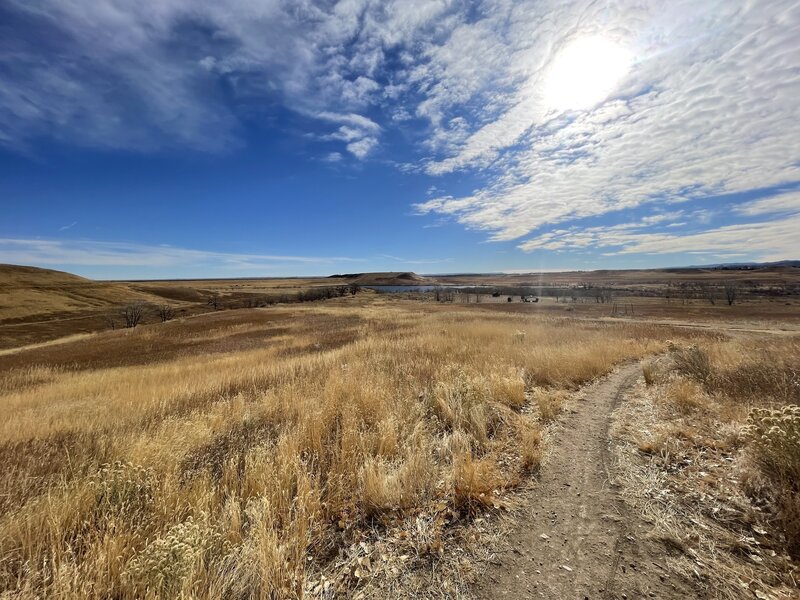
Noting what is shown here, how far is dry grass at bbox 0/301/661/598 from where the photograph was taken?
2.89 m

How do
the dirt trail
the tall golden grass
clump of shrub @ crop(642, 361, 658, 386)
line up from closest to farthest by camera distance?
1. the dirt trail
2. the tall golden grass
3. clump of shrub @ crop(642, 361, 658, 386)

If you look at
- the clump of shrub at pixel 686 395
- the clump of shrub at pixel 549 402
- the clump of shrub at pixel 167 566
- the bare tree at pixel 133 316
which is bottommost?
the bare tree at pixel 133 316

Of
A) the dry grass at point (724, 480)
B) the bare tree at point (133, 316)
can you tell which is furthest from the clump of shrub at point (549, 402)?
the bare tree at point (133, 316)

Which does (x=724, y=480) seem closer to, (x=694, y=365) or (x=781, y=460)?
(x=781, y=460)

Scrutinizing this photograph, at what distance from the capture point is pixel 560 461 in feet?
16.9

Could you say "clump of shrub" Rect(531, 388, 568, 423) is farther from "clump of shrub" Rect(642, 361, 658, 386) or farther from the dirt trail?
"clump of shrub" Rect(642, 361, 658, 386)

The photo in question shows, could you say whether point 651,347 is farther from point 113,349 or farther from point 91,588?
point 113,349

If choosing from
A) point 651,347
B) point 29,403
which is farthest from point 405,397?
point 651,347

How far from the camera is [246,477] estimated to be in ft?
14.1

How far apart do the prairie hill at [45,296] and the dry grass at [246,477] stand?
8368 centimetres

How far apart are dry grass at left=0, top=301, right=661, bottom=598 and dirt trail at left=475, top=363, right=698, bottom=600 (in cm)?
55

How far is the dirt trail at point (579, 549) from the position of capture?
2801 mm

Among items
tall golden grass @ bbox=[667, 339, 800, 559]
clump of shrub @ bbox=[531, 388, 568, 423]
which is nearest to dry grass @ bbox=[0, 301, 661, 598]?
clump of shrub @ bbox=[531, 388, 568, 423]

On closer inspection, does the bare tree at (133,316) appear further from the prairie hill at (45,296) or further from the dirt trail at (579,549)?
the dirt trail at (579,549)
